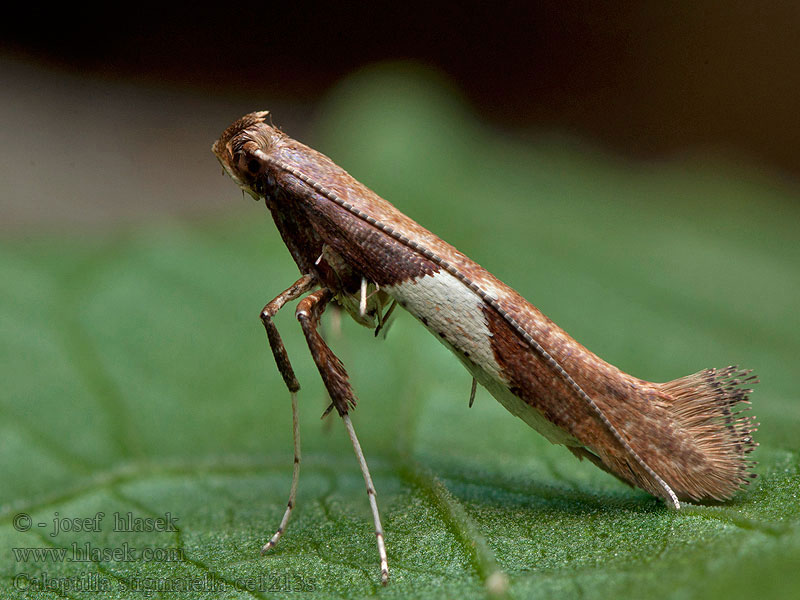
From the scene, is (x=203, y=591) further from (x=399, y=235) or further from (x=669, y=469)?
(x=669, y=469)

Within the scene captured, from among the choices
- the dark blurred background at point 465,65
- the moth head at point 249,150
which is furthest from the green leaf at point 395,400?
the dark blurred background at point 465,65

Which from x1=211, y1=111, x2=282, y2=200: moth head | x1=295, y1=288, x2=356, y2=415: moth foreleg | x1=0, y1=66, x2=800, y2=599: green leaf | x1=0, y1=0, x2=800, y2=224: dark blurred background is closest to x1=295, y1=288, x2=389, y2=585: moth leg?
x1=295, y1=288, x2=356, y2=415: moth foreleg

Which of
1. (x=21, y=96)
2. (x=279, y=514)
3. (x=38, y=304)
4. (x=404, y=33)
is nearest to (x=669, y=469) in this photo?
(x=279, y=514)

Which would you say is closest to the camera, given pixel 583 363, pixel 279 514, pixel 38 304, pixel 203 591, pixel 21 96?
pixel 203 591

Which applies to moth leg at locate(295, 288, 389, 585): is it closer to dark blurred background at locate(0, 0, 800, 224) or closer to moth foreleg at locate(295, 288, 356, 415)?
moth foreleg at locate(295, 288, 356, 415)

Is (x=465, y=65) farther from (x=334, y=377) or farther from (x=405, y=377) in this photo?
(x=334, y=377)

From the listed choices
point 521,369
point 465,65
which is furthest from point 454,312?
point 465,65
